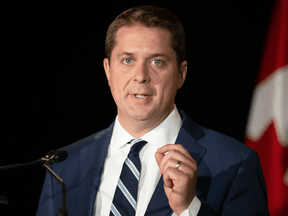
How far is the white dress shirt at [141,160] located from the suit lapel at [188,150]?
64 mm

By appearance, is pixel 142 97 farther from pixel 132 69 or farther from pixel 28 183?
pixel 28 183

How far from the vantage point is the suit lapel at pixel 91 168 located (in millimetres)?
1666

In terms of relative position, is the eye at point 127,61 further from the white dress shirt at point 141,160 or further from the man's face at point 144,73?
the white dress shirt at point 141,160

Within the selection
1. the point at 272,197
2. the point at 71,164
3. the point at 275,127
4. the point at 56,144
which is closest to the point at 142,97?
the point at 71,164

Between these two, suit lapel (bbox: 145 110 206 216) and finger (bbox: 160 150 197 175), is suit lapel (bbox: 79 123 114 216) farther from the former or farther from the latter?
finger (bbox: 160 150 197 175)

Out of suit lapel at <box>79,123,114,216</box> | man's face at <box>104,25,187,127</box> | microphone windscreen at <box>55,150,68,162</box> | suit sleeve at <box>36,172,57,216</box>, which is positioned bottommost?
suit sleeve at <box>36,172,57,216</box>

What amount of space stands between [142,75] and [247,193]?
2.76 feet

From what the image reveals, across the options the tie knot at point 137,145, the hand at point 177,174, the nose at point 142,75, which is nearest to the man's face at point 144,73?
the nose at point 142,75

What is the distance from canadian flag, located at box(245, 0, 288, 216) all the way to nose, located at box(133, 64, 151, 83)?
1.16m

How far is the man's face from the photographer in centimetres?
164

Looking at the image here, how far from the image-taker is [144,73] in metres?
1.62

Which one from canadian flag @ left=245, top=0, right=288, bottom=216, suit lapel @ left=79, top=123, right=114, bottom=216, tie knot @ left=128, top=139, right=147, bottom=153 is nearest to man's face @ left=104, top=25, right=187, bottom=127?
tie knot @ left=128, top=139, right=147, bottom=153

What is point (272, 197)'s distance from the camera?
88.8 inches

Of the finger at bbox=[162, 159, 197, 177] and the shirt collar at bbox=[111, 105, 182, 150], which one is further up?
the finger at bbox=[162, 159, 197, 177]
